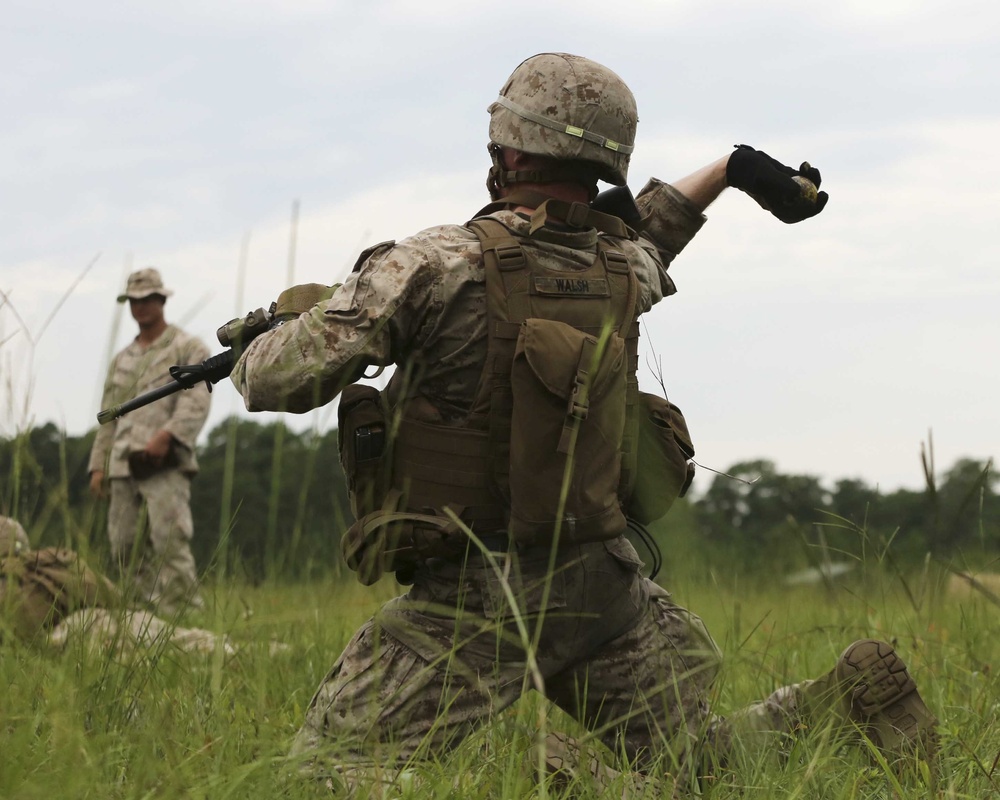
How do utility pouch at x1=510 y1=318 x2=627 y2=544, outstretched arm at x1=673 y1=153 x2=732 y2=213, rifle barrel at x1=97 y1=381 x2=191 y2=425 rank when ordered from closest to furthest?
rifle barrel at x1=97 y1=381 x2=191 y2=425 < utility pouch at x1=510 y1=318 x2=627 y2=544 < outstretched arm at x1=673 y1=153 x2=732 y2=213

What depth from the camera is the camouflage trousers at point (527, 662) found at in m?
2.60

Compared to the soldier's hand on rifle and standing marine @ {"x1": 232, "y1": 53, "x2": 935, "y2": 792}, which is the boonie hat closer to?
the soldier's hand on rifle

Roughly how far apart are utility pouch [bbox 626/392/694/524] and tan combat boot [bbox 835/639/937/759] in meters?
0.60

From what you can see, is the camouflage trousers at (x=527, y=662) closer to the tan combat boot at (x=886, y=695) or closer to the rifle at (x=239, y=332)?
the tan combat boot at (x=886, y=695)

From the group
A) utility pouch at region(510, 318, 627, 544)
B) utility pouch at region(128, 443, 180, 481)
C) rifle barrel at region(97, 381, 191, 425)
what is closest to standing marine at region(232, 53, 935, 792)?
utility pouch at region(510, 318, 627, 544)

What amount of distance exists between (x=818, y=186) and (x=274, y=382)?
5.44 ft

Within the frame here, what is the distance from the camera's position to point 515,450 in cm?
262

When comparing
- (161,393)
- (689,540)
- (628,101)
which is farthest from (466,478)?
(689,540)

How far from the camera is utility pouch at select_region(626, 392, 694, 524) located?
118 inches

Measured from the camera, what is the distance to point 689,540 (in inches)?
167

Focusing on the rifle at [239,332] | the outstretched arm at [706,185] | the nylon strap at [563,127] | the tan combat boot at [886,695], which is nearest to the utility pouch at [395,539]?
the rifle at [239,332]

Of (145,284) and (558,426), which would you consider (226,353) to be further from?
(145,284)

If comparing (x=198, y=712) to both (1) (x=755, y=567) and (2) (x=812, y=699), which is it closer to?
(2) (x=812, y=699)

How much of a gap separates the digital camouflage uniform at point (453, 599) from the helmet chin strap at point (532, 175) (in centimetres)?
11
